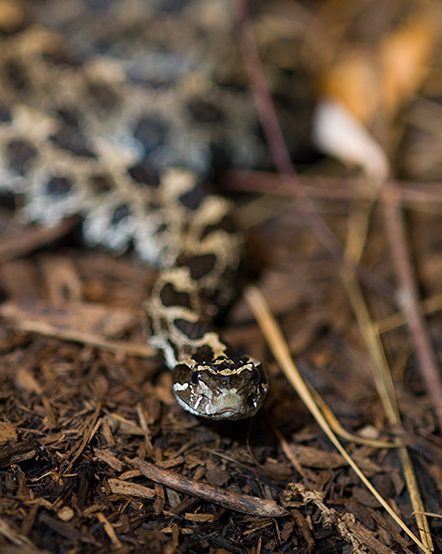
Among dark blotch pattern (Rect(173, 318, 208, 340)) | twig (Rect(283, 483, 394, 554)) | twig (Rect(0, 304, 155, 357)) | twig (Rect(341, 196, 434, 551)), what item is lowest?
twig (Rect(341, 196, 434, 551))

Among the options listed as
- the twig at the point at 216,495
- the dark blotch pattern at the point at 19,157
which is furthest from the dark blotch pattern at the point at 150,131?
the twig at the point at 216,495

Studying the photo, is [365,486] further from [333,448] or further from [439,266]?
[439,266]

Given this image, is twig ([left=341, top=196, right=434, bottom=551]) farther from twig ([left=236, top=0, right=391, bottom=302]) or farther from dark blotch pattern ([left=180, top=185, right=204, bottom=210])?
dark blotch pattern ([left=180, top=185, right=204, bottom=210])

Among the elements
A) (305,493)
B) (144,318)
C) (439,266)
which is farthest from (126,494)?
(439,266)

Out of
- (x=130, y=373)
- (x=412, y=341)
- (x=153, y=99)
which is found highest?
(x=153, y=99)

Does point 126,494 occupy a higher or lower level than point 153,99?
lower

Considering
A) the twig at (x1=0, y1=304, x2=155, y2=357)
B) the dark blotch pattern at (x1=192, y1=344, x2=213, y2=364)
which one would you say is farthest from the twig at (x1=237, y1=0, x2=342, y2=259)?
the dark blotch pattern at (x1=192, y1=344, x2=213, y2=364)

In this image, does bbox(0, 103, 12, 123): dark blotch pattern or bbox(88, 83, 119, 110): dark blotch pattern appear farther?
bbox(88, 83, 119, 110): dark blotch pattern
